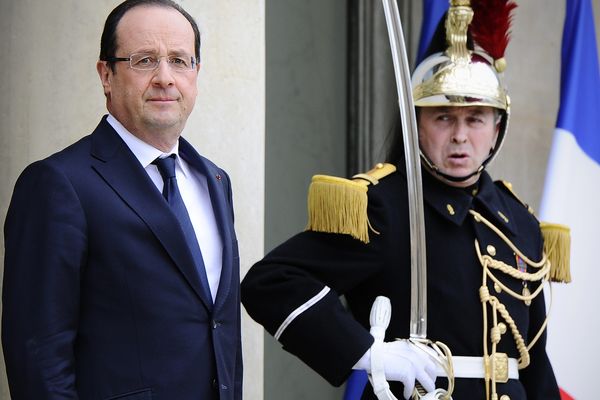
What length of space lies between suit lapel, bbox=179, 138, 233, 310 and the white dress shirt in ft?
0.06

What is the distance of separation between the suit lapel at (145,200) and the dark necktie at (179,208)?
0.05 metres

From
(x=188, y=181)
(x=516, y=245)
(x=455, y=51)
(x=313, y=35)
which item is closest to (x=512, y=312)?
(x=516, y=245)

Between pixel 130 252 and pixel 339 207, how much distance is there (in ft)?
3.30

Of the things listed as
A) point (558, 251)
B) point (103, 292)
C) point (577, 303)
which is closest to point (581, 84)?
point (577, 303)

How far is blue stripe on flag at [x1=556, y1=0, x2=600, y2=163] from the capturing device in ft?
16.8

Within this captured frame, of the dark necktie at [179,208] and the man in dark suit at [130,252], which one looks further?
the dark necktie at [179,208]

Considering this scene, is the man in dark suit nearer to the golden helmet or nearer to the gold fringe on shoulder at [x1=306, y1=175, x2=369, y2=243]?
the gold fringe on shoulder at [x1=306, y1=175, x2=369, y2=243]

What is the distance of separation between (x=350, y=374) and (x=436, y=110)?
0.91 meters

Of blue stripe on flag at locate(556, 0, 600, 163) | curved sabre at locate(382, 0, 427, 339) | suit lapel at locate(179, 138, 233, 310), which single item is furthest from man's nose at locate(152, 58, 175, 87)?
blue stripe on flag at locate(556, 0, 600, 163)

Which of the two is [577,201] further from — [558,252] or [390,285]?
[390,285]

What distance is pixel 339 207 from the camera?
349cm

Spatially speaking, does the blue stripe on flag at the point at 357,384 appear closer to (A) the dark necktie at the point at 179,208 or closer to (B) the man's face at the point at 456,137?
(B) the man's face at the point at 456,137

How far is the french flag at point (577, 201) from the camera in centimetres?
498

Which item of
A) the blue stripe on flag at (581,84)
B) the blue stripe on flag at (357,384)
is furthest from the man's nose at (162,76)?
the blue stripe on flag at (581,84)
